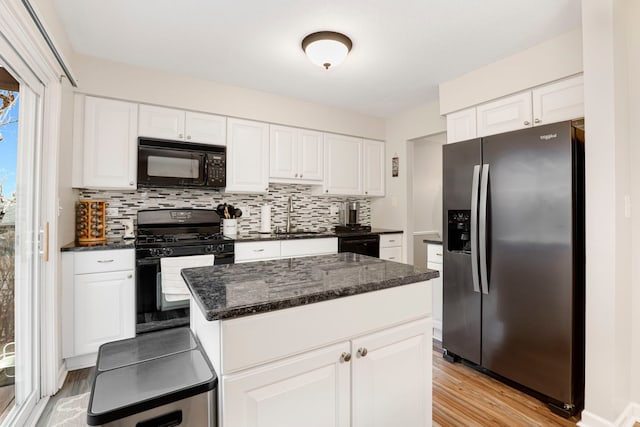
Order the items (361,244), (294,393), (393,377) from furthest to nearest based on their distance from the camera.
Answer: (361,244) < (393,377) < (294,393)

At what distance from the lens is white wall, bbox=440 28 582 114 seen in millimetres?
2328

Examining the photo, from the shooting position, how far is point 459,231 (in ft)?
8.61

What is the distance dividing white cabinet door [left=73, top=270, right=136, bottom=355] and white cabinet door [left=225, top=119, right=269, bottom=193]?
4.23 feet

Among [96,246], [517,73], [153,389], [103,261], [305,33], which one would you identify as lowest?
[153,389]

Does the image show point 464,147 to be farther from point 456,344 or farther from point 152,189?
point 152,189

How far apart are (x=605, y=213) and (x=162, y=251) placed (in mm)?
2977

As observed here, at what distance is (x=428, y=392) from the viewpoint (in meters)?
1.50

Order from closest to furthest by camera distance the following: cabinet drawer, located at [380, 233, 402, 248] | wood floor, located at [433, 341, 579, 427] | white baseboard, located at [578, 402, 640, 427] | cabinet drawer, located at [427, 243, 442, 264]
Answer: white baseboard, located at [578, 402, 640, 427], wood floor, located at [433, 341, 579, 427], cabinet drawer, located at [427, 243, 442, 264], cabinet drawer, located at [380, 233, 402, 248]

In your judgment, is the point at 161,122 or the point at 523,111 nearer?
the point at 523,111

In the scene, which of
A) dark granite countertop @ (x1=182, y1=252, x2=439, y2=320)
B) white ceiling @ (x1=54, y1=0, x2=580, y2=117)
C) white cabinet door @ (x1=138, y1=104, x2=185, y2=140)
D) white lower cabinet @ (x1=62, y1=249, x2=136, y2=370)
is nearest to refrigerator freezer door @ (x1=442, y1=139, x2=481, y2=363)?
white ceiling @ (x1=54, y1=0, x2=580, y2=117)

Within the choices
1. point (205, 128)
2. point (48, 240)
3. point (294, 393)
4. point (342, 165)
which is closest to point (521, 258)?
point (294, 393)

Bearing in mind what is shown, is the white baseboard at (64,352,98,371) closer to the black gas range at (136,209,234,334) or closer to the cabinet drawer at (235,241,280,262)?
the black gas range at (136,209,234,334)

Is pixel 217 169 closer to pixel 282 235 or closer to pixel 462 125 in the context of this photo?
pixel 282 235

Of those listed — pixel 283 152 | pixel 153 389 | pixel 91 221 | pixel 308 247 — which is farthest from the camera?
pixel 283 152
